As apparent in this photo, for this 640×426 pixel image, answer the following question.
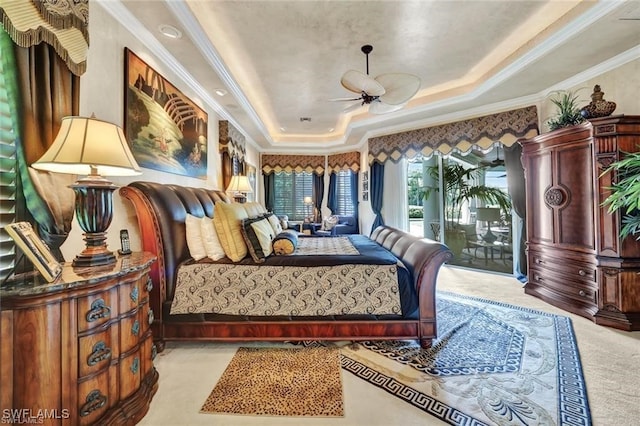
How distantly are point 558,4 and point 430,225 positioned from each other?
361cm

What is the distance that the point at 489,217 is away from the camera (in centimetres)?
457

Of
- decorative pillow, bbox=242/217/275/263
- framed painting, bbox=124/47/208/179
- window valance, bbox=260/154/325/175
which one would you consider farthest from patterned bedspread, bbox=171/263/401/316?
window valance, bbox=260/154/325/175

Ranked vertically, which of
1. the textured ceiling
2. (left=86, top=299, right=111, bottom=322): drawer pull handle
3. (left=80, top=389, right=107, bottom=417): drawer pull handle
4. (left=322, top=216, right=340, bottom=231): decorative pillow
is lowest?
(left=80, top=389, right=107, bottom=417): drawer pull handle

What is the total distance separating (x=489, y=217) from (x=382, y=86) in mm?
3351

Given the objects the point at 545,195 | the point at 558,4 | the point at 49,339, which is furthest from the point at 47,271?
the point at 545,195

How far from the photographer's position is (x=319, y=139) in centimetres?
674

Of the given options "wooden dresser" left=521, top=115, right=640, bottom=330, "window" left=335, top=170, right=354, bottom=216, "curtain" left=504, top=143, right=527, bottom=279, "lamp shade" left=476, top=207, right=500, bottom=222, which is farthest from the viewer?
"window" left=335, top=170, right=354, bottom=216

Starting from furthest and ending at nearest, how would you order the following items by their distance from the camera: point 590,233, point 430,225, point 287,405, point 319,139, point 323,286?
point 319,139
point 430,225
point 590,233
point 323,286
point 287,405

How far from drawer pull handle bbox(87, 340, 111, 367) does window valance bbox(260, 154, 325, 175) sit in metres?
6.16

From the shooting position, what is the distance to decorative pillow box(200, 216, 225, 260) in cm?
219

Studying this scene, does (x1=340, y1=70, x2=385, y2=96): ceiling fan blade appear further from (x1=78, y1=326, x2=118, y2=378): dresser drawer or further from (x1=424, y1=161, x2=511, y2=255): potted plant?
(x1=424, y1=161, x2=511, y2=255): potted plant

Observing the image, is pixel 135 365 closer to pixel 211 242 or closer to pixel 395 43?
pixel 211 242

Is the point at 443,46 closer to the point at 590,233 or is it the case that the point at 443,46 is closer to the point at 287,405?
the point at 590,233

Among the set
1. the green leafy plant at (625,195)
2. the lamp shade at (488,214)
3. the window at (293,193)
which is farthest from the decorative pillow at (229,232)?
the window at (293,193)
